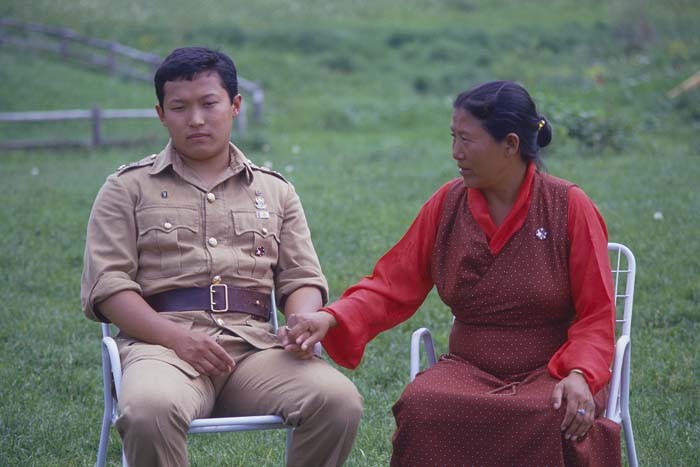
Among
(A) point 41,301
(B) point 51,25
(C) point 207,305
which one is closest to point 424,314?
(A) point 41,301

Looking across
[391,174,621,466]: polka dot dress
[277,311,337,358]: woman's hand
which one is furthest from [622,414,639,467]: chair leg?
[277,311,337,358]: woman's hand

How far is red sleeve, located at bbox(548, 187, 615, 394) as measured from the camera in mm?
3279

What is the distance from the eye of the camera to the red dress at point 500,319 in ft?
10.7

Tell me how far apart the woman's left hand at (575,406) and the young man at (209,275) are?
66 centimetres

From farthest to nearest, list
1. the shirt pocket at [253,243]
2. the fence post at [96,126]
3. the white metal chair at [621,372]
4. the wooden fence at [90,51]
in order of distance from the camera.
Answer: the wooden fence at [90,51], the fence post at [96,126], the shirt pocket at [253,243], the white metal chair at [621,372]

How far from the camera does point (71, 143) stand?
14445 mm

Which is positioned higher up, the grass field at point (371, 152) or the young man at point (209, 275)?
the young man at point (209, 275)

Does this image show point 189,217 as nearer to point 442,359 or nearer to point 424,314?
point 442,359

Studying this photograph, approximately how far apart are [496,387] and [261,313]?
0.90 m

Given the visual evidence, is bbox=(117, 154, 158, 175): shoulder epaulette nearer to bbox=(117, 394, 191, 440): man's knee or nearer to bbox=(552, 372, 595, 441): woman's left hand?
bbox=(117, 394, 191, 440): man's knee

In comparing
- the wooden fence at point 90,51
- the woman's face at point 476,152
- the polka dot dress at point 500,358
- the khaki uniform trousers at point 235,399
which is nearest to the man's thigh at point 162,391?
the khaki uniform trousers at point 235,399

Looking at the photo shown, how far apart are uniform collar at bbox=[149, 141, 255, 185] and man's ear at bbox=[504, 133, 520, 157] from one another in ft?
3.21

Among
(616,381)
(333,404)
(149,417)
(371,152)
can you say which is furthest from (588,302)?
(371,152)

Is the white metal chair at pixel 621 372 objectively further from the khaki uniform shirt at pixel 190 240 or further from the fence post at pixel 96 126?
the fence post at pixel 96 126
